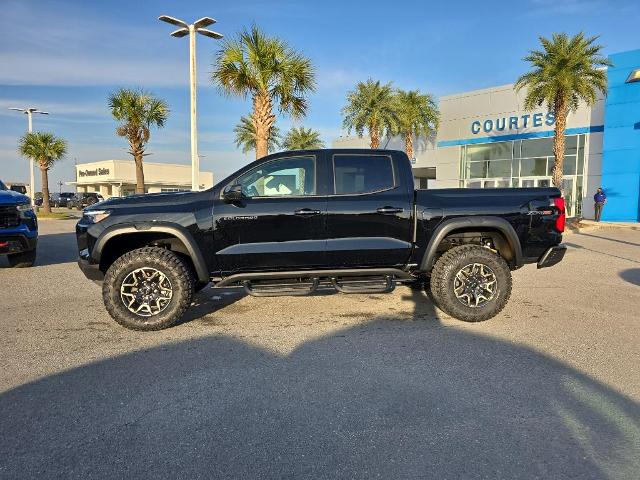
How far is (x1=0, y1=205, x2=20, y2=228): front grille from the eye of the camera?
26.0ft

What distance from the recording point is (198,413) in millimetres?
3039

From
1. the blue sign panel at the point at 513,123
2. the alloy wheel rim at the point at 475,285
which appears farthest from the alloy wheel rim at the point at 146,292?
the blue sign panel at the point at 513,123

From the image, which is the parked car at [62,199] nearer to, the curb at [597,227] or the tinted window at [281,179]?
the curb at [597,227]

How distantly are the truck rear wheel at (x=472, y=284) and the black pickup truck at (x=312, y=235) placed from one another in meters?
0.01

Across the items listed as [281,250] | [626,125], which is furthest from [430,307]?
[626,125]

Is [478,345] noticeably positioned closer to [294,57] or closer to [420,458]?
[420,458]

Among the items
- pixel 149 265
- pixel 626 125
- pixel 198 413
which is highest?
pixel 626 125

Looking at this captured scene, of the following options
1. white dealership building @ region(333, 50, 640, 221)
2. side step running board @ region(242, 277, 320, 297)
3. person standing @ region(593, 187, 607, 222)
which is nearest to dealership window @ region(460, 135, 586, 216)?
white dealership building @ region(333, 50, 640, 221)

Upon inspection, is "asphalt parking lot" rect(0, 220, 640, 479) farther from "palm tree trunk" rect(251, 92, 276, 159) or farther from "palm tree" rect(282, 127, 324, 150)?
"palm tree" rect(282, 127, 324, 150)

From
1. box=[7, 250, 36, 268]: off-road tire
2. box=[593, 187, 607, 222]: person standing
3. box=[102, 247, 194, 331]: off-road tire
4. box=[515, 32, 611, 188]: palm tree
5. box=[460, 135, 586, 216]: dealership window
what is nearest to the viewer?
box=[102, 247, 194, 331]: off-road tire

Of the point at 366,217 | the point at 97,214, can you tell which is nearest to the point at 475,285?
the point at 366,217

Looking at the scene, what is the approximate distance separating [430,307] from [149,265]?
3588 millimetres

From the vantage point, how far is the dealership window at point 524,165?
26.1 meters

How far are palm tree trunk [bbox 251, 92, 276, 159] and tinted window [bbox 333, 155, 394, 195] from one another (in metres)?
9.94
